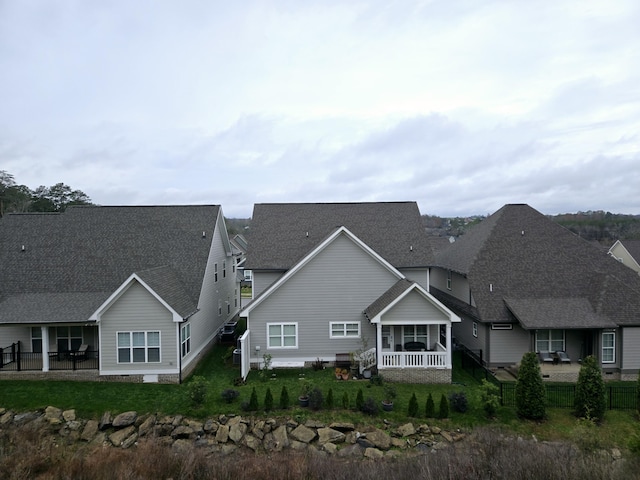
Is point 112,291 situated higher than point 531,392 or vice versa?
point 112,291

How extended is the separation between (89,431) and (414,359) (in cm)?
1322

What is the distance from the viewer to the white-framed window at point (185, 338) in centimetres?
1828

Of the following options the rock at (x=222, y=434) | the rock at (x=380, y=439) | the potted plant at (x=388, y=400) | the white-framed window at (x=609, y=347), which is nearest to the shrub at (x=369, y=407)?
the potted plant at (x=388, y=400)

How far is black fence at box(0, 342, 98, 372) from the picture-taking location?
59.1 feet

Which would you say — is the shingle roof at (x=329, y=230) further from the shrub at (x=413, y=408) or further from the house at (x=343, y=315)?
the shrub at (x=413, y=408)

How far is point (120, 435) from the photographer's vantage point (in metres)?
13.8

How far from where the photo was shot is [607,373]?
18.5 meters

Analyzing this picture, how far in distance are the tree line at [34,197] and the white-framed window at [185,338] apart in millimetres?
46423

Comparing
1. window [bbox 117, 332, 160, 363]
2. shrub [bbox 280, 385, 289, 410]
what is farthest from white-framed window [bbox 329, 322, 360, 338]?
window [bbox 117, 332, 160, 363]

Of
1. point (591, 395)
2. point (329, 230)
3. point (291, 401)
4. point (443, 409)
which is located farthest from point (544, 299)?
point (291, 401)

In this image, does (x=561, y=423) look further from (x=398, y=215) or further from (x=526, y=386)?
(x=398, y=215)

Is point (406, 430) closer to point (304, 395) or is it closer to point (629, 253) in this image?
point (304, 395)

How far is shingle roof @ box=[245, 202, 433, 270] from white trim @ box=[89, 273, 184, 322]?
5.29m

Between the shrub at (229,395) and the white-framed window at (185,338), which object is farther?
the white-framed window at (185,338)
